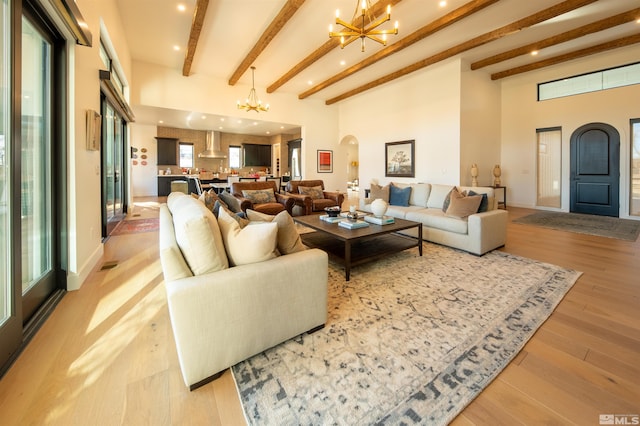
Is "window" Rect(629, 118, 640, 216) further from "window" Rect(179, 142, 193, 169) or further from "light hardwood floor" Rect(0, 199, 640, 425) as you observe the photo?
"window" Rect(179, 142, 193, 169)

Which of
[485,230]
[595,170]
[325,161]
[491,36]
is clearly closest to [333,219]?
[485,230]

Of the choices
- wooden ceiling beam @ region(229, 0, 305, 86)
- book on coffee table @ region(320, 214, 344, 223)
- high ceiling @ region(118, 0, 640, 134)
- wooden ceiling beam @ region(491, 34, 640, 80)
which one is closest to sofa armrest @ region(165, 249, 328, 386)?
book on coffee table @ region(320, 214, 344, 223)

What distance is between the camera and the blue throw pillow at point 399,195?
4969 mm

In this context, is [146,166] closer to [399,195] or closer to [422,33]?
[399,195]

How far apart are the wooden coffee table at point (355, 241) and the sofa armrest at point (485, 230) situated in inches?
28.4

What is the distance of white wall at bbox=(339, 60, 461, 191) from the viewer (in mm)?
6699

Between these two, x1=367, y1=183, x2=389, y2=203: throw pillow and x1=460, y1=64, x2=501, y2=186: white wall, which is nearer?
x1=367, y1=183, x2=389, y2=203: throw pillow

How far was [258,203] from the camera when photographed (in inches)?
219

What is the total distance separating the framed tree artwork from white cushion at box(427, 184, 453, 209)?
310cm

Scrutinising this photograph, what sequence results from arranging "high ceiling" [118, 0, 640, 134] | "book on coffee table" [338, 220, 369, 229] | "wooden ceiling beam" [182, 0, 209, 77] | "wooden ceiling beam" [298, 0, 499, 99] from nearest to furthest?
"book on coffee table" [338, 220, 369, 229]
"wooden ceiling beam" [182, 0, 209, 77]
"wooden ceiling beam" [298, 0, 499, 99]
"high ceiling" [118, 0, 640, 134]

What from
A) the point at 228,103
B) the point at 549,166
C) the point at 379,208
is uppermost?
the point at 228,103

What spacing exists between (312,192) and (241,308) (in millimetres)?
4902

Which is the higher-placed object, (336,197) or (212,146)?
(212,146)

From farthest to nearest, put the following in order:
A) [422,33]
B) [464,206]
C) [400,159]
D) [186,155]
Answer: [186,155] → [400,159] → [422,33] → [464,206]
